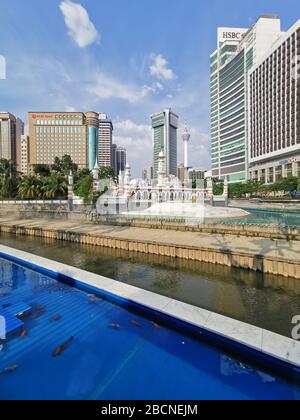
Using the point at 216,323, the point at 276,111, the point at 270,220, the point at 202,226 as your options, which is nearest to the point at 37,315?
the point at 216,323

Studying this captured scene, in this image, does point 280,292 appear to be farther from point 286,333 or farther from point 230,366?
point 230,366

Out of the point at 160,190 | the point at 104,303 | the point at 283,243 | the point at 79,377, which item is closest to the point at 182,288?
the point at 104,303

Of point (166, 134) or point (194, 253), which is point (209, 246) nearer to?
point (194, 253)

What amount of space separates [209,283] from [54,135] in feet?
356

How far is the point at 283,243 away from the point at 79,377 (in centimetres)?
1207

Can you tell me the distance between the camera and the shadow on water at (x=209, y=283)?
6.51m

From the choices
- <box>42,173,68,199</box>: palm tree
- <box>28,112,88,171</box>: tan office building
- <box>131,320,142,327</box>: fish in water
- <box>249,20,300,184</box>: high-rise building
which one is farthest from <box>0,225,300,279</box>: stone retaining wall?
<box>28,112,88,171</box>: tan office building

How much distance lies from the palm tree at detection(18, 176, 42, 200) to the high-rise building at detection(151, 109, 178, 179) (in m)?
66.9

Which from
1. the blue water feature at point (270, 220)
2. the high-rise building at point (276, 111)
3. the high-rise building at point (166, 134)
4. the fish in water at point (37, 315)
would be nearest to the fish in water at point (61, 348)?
the fish in water at point (37, 315)

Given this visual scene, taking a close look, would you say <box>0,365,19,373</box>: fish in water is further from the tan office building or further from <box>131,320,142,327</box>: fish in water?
the tan office building

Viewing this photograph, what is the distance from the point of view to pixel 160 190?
30344mm

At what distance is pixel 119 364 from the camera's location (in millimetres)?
4133

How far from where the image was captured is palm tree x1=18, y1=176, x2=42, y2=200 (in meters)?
38.1

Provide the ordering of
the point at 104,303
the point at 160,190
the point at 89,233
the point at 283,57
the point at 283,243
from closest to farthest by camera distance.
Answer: the point at 104,303 → the point at 283,243 → the point at 89,233 → the point at 160,190 → the point at 283,57
